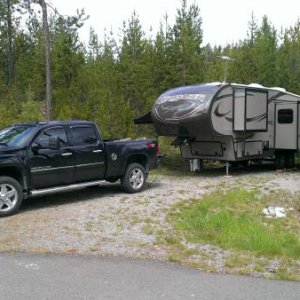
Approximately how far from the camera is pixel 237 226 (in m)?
8.98

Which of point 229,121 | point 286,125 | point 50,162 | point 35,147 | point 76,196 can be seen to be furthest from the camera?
point 286,125

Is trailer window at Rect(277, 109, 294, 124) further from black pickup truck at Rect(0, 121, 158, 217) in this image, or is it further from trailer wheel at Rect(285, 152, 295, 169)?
black pickup truck at Rect(0, 121, 158, 217)

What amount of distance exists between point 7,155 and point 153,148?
14.1 ft

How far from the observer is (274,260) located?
7082 millimetres

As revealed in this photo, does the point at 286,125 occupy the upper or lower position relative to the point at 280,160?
upper

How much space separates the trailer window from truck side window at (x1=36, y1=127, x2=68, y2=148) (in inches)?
352

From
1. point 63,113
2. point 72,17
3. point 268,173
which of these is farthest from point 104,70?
point 268,173

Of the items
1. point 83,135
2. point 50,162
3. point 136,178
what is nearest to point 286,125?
point 136,178

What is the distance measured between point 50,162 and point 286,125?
9.58 m

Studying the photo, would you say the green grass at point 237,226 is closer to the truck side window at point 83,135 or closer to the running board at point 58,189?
the running board at point 58,189

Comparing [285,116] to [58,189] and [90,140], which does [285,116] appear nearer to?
[90,140]

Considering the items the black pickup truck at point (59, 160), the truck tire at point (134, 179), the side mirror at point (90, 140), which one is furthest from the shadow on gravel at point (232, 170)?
the side mirror at point (90, 140)

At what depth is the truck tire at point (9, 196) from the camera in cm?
959

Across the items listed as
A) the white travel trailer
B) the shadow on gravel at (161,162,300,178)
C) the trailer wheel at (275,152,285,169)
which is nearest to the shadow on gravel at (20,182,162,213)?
the white travel trailer
